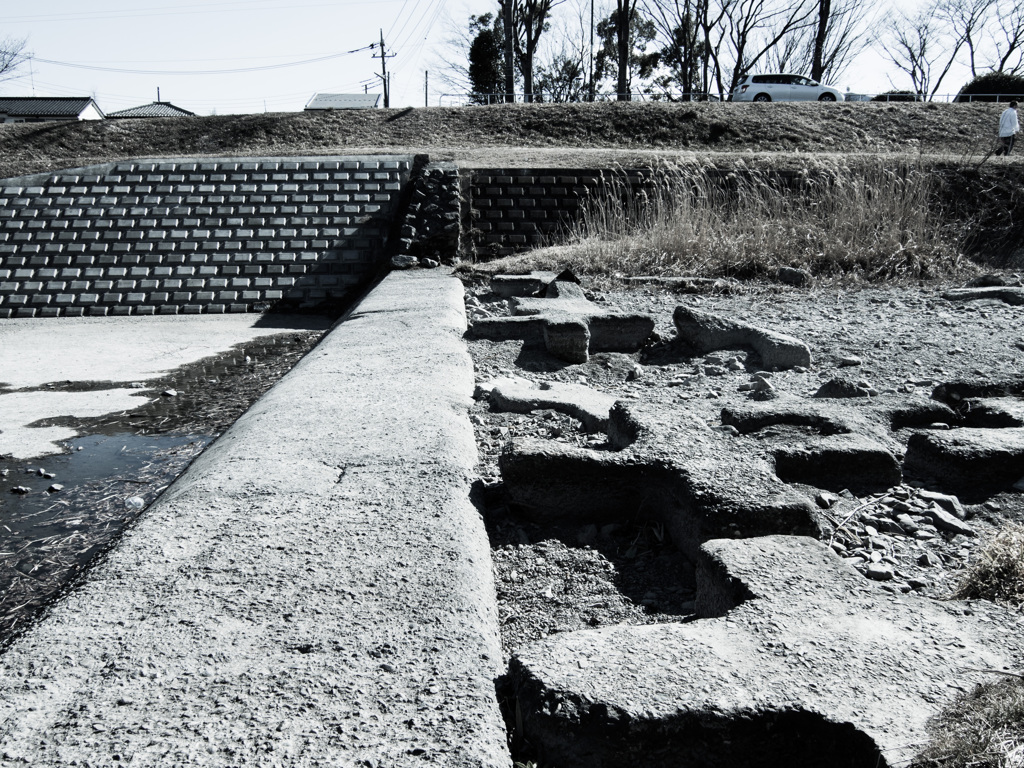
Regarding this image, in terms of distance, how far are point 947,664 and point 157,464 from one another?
3438 millimetres

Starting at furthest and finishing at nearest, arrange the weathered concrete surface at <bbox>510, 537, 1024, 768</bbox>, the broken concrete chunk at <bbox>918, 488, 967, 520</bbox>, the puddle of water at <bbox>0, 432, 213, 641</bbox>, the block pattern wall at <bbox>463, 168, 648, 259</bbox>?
1. the block pattern wall at <bbox>463, 168, 648, 259</bbox>
2. the puddle of water at <bbox>0, 432, 213, 641</bbox>
3. the broken concrete chunk at <bbox>918, 488, 967, 520</bbox>
4. the weathered concrete surface at <bbox>510, 537, 1024, 768</bbox>

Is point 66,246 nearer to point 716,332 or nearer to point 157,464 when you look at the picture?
point 157,464

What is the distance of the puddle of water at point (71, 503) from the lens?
8.39 feet

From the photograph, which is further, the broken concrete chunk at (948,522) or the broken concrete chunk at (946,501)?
the broken concrete chunk at (946,501)

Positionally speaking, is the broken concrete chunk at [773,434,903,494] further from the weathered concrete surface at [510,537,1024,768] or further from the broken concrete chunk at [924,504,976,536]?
the weathered concrete surface at [510,537,1024,768]

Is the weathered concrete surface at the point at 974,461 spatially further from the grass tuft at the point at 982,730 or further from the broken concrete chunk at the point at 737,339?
the broken concrete chunk at the point at 737,339

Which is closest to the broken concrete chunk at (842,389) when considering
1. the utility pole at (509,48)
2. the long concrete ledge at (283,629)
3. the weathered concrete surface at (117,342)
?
the long concrete ledge at (283,629)

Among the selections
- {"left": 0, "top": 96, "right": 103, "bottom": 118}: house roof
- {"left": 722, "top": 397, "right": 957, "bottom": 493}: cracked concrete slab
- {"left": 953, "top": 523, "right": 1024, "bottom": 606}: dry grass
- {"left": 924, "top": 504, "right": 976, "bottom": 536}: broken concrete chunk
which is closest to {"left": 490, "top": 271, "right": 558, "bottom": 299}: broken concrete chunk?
{"left": 722, "top": 397, "right": 957, "bottom": 493}: cracked concrete slab

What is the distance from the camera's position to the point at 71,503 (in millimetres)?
3264

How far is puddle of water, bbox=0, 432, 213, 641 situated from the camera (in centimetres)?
256

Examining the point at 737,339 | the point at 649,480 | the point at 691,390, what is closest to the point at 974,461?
the point at 649,480

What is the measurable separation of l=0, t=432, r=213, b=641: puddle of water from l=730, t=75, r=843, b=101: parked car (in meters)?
23.5

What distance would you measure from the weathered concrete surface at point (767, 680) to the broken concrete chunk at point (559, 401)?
60.7 inches

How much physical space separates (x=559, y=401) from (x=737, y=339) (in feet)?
5.28
